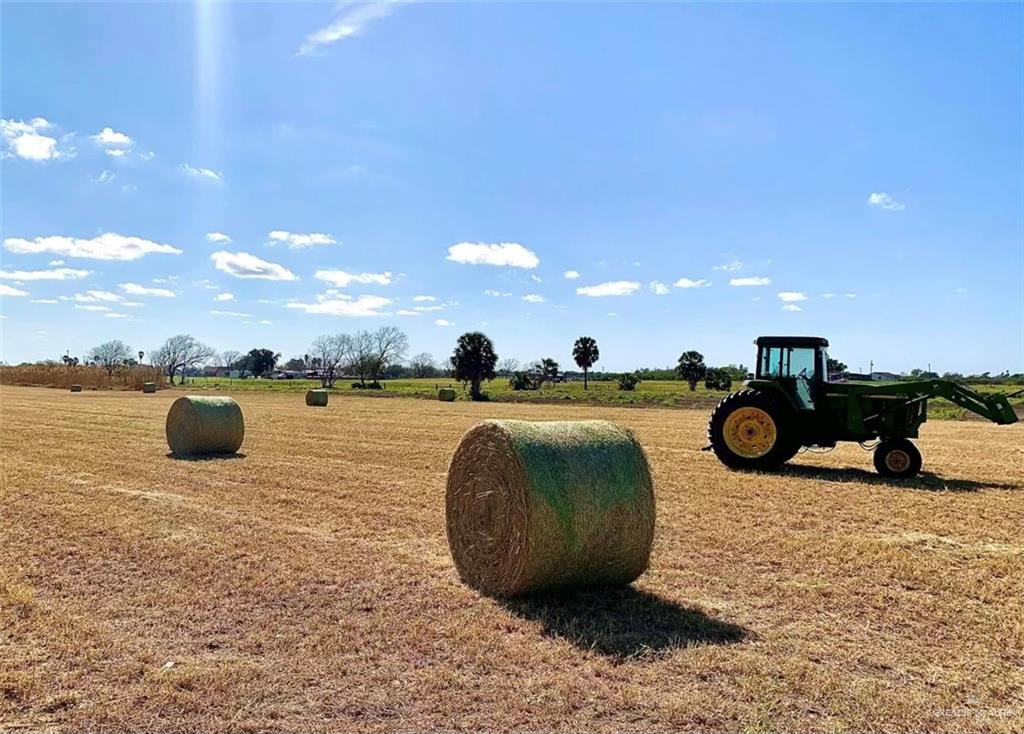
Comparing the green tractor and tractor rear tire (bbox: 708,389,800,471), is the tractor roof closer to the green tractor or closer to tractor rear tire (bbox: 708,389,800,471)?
the green tractor

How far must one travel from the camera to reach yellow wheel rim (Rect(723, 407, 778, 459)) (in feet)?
44.1

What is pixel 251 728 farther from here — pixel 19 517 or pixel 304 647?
pixel 19 517

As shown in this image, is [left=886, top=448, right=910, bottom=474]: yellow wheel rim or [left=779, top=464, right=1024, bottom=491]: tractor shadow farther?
[left=886, top=448, right=910, bottom=474]: yellow wheel rim

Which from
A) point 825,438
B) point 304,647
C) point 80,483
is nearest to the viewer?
point 304,647

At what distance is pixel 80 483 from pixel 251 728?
8.59 metres

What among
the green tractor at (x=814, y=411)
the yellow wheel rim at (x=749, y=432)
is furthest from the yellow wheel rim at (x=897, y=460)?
the yellow wheel rim at (x=749, y=432)

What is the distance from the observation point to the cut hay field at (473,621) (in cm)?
408

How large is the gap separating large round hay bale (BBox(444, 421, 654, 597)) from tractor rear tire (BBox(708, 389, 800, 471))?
25.1 feet

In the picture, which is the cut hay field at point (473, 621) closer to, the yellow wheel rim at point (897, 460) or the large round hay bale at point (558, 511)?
the large round hay bale at point (558, 511)

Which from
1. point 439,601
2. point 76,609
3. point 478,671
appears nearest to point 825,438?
point 439,601

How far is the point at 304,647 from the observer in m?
4.89

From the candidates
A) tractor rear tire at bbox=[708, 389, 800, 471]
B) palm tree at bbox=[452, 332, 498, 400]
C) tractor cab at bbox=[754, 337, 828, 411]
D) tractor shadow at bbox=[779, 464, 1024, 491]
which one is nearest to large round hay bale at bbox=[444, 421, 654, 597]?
tractor shadow at bbox=[779, 464, 1024, 491]

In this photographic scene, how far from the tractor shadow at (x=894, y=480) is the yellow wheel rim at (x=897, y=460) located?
203 mm

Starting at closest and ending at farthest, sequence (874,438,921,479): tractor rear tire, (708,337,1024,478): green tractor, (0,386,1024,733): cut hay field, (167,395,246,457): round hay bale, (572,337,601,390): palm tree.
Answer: (0,386,1024,733): cut hay field → (874,438,921,479): tractor rear tire → (708,337,1024,478): green tractor → (167,395,246,457): round hay bale → (572,337,601,390): palm tree
